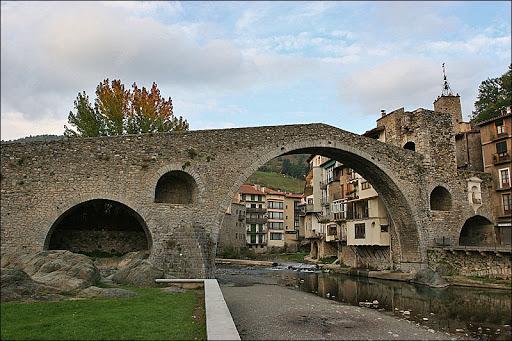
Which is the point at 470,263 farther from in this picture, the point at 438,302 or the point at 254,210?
the point at 254,210

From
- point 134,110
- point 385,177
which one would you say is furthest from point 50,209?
point 385,177

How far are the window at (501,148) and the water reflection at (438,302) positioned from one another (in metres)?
12.1

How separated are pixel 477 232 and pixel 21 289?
3039 cm

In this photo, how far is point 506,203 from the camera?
29547 mm

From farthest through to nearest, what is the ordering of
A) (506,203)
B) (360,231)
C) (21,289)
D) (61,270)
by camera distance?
(360,231) < (506,203) < (61,270) < (21,289)

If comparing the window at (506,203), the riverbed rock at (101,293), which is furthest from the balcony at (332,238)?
the riverbed rock at (101,293)

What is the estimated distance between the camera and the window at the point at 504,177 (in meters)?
29.3

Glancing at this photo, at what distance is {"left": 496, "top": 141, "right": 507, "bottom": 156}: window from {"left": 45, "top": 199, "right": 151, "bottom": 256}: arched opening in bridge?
24.7 m

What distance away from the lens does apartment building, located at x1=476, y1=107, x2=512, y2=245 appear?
29.2m

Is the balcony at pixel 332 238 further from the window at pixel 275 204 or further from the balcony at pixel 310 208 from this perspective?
the window at pixel 275 204

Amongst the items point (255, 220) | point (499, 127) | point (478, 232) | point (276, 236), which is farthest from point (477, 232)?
point (255, 220)

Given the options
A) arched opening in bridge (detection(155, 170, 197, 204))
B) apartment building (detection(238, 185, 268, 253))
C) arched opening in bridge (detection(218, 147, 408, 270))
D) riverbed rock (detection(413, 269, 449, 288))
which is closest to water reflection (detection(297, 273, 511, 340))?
riverbed rock (detection(413, 269, 449, 288))

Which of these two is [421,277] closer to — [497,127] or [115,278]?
[497,127]

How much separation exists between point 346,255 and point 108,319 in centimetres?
2959
